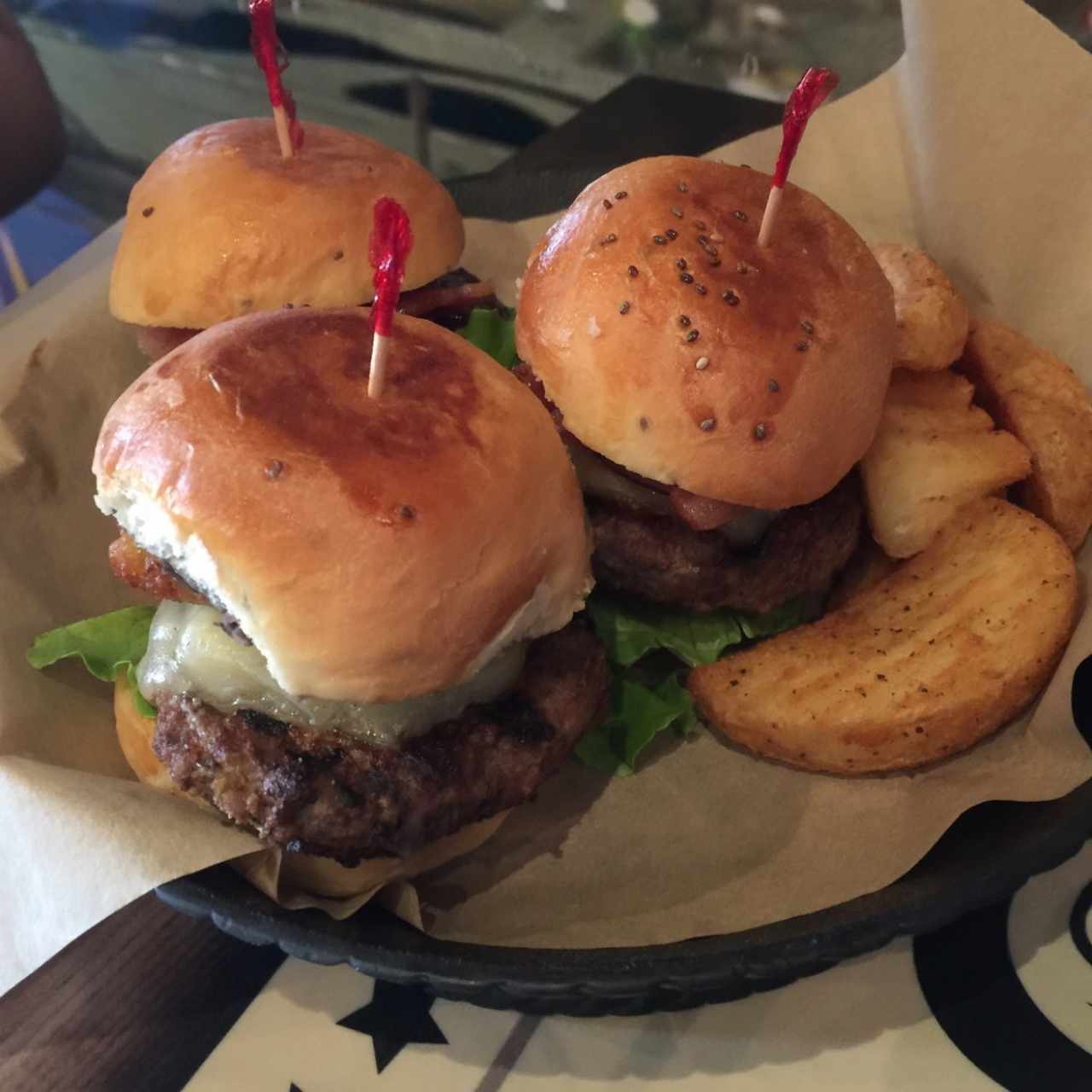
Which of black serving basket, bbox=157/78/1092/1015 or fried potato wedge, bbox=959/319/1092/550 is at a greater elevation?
fried potato wedge, bbox=959/319/1092/550

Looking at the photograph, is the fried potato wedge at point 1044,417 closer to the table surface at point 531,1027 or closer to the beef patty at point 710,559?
the beef patty at point 710,559

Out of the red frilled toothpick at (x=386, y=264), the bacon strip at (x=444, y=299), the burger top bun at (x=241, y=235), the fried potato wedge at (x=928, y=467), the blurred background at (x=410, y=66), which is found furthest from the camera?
the blurred background at (x=410, y=66)

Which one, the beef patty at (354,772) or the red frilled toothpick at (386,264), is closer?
the red frilled toothpick at (386,264)

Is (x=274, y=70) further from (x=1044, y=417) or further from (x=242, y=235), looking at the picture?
(x=1044, y=417)

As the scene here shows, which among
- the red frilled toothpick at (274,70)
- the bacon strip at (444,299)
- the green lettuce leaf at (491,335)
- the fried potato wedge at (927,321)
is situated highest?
the red frilled toothpick at (274,70)

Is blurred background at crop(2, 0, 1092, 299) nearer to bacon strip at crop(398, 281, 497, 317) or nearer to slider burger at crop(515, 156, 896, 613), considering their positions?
bacon strip at crop(398, 281, 497, 317)

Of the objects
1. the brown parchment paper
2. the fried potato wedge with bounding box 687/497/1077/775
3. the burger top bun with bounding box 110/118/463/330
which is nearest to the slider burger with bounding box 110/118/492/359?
the burger top bun with bounding box 110/118/463/330

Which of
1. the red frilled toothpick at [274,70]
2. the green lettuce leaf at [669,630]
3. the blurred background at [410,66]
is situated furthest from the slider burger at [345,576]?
the blurred background at [410,66]

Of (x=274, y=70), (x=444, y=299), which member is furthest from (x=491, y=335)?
(x=274, y=70)
